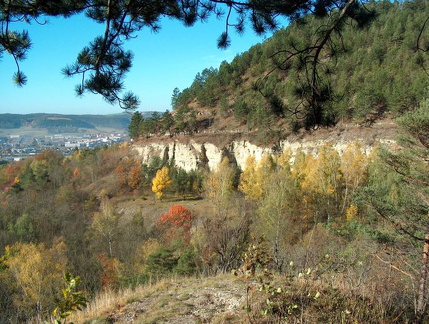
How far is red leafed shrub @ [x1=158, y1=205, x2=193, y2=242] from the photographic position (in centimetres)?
3114

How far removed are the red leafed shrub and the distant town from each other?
7877 centimetres

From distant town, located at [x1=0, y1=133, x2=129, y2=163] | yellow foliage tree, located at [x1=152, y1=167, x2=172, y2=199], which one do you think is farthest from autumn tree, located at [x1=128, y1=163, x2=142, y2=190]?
distant town, located at [x1=0, y1=133, x2=129, y2=163]

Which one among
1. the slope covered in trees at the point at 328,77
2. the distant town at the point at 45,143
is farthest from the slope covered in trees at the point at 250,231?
the distant town at the point at 45,143

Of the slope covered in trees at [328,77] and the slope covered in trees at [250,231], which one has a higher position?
the slope covered in trees at [328,77]

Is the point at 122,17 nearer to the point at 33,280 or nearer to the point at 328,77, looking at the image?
the point at 328,77

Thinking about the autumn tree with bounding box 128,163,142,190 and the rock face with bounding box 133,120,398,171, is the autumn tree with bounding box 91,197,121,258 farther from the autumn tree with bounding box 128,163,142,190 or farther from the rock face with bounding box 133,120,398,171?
the rock face with bounding box 133,120,398,171

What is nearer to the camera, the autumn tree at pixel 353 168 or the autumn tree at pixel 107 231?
the autumn tree at pixel 353 168

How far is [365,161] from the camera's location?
26.9 m

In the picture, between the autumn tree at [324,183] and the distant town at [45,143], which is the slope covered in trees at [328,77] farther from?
the distant town at [45,143]

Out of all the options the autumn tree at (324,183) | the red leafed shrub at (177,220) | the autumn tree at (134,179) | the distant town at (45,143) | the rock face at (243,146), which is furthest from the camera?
the distant town at (45,143)

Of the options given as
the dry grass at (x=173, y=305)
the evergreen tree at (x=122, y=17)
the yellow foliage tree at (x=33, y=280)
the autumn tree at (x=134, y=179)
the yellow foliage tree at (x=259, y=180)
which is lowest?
the yellow foliage tree at (x=33, y=280)

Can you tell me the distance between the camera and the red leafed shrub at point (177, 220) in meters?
31.1

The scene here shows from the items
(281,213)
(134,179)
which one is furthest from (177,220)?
(134,179)

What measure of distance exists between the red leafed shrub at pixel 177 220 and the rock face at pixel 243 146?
1350cm
